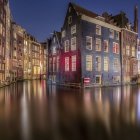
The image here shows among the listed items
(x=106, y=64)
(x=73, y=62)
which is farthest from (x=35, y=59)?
(x=106, y=64)


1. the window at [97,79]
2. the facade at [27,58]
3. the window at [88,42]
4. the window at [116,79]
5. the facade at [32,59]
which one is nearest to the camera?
the window at [88,42]

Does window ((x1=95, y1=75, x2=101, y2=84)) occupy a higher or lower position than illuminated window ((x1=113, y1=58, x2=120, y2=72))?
lower

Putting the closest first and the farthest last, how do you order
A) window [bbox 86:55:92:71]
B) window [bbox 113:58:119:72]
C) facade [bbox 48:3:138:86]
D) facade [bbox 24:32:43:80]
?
facade [bbox 48:3:138:86] < window [bbox 86:55:92:71] < window [bbox 113:58:119:72] < facade [bbox 24:32:43:80]

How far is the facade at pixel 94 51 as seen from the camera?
112 ft

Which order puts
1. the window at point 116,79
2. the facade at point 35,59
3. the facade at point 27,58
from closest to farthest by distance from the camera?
the window at point 116,79
the facade at point 27,58
the facade at point 35,59

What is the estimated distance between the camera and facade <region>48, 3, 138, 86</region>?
1350 inches

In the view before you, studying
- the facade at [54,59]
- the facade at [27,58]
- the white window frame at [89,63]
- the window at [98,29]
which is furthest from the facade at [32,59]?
the white window frame at [89,63]

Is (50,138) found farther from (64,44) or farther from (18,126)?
(64,44)

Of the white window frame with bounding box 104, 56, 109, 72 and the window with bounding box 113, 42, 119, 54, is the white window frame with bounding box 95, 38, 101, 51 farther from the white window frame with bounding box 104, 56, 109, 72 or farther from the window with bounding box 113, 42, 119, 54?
the window with bounding box 113, 42, 119, 54

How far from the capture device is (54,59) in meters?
45.4

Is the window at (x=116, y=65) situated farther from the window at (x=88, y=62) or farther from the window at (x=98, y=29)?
the window at (x=88, y=62)

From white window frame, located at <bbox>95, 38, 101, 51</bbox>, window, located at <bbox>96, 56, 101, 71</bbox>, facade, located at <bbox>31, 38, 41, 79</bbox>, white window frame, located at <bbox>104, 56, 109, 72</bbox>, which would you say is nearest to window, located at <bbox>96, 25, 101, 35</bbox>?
white window frame, located at <bbox>95, 38, 101, 51</bbox>

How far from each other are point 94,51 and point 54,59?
12.9m

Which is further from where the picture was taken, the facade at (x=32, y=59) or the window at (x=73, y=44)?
the facade at (x=32, y=59)
